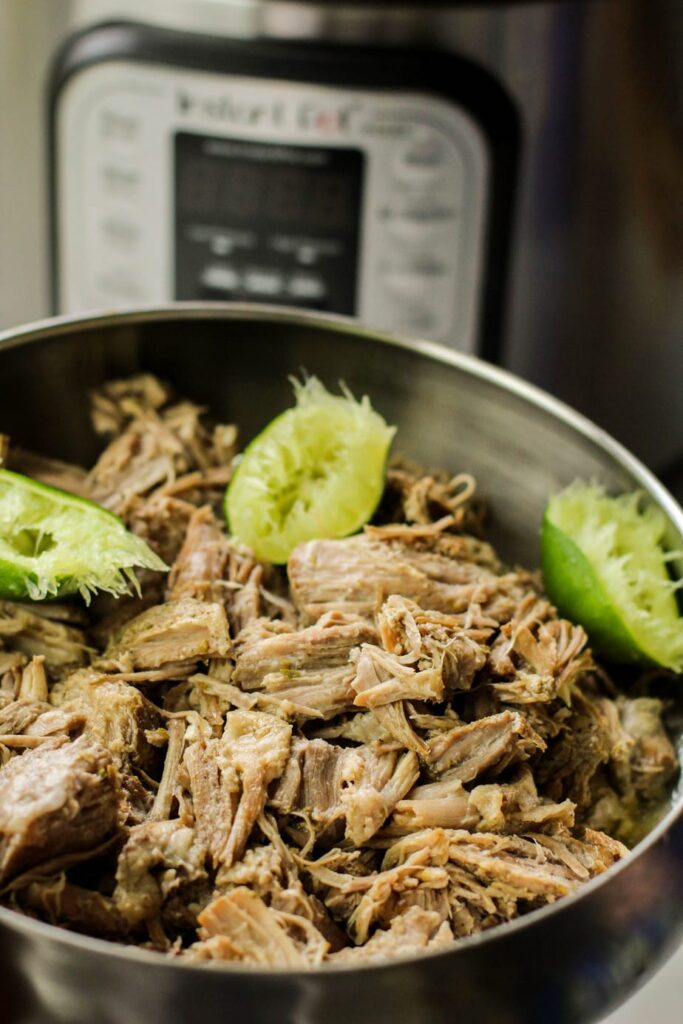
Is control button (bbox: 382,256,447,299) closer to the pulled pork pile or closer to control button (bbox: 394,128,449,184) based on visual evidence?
control button (bbox: 394,128,449,184)

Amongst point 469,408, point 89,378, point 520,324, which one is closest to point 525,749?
point 469,408

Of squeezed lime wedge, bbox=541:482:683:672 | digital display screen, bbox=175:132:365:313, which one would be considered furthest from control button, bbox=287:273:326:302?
squeezed lime wedge, bbox=541:482:683:672

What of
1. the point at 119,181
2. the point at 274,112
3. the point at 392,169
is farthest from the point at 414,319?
the point at 119,181

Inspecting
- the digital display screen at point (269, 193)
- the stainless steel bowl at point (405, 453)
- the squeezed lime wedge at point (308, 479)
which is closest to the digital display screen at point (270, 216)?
the digital display screen at point (269, 193)

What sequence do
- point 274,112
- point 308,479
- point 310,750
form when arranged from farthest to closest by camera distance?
1. point 274,112
2. point 308,479
3. point 310,750

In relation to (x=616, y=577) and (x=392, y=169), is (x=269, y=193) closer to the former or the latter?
(x=392, y=169)

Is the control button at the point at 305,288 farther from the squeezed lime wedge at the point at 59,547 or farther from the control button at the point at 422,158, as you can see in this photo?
the squeezed lime wedge at the point at 59,547
